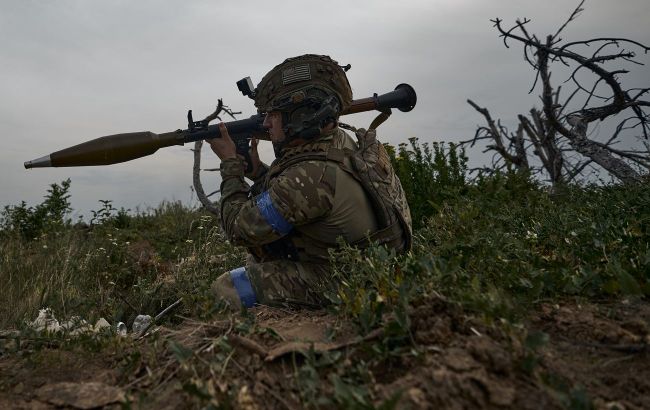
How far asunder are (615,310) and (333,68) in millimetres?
2313

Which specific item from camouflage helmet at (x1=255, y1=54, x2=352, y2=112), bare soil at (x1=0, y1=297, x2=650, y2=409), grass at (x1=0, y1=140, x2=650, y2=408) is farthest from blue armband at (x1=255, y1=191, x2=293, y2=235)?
bare soil at (x1=0, y1=297, x2=650, y2=409)

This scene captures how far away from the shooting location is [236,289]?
377 cm

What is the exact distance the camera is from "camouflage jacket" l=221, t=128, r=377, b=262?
11.1 ft

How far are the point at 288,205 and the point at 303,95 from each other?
0.76m

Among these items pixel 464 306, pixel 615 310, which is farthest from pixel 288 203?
pixel 615 310

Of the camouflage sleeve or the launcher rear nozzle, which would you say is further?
the launcher rear nozzle

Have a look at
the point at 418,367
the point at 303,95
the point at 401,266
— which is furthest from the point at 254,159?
the point at 418,367

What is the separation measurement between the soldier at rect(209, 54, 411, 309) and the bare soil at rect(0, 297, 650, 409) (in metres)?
1.03

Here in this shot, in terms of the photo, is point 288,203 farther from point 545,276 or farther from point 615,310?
point 615,310

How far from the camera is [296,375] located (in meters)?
1.87

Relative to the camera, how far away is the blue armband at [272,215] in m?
3.44

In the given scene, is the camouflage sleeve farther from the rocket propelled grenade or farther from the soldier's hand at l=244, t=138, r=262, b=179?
the rocket propelled grenade

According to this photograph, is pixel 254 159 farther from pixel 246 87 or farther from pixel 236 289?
pixel 236 289

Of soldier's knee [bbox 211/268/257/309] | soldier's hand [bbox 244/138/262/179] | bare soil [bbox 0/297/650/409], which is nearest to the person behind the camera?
bare soil [bbox 0/297/650/409]
